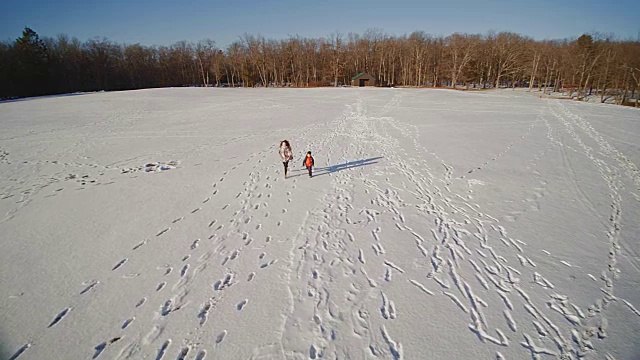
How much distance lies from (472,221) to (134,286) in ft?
25.3

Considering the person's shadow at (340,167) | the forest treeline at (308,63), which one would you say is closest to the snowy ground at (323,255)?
the person's shadow at (340,167)

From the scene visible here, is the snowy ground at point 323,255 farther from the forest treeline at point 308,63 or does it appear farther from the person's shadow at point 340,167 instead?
the forest treeline at point 308,63

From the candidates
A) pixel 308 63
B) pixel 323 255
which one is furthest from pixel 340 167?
pixel 308 63

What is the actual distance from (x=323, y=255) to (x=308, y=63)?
7656cm

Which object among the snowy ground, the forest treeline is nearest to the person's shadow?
the snowy ground

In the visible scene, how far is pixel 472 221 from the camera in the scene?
720 centimetres

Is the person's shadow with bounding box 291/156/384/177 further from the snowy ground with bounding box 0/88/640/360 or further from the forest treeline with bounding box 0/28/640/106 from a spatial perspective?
the forest treeline with bounding box 0/28/640/106

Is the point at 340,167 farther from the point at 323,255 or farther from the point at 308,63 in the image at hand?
the point at 308,63

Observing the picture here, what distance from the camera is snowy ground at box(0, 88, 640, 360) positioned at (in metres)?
3.99

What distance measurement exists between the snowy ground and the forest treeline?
58.6m

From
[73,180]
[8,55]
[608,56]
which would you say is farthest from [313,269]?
[8,55]

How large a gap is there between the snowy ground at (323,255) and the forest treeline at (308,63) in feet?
192

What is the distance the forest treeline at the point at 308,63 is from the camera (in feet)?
174

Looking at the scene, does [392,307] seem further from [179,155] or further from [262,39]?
[262,39]
